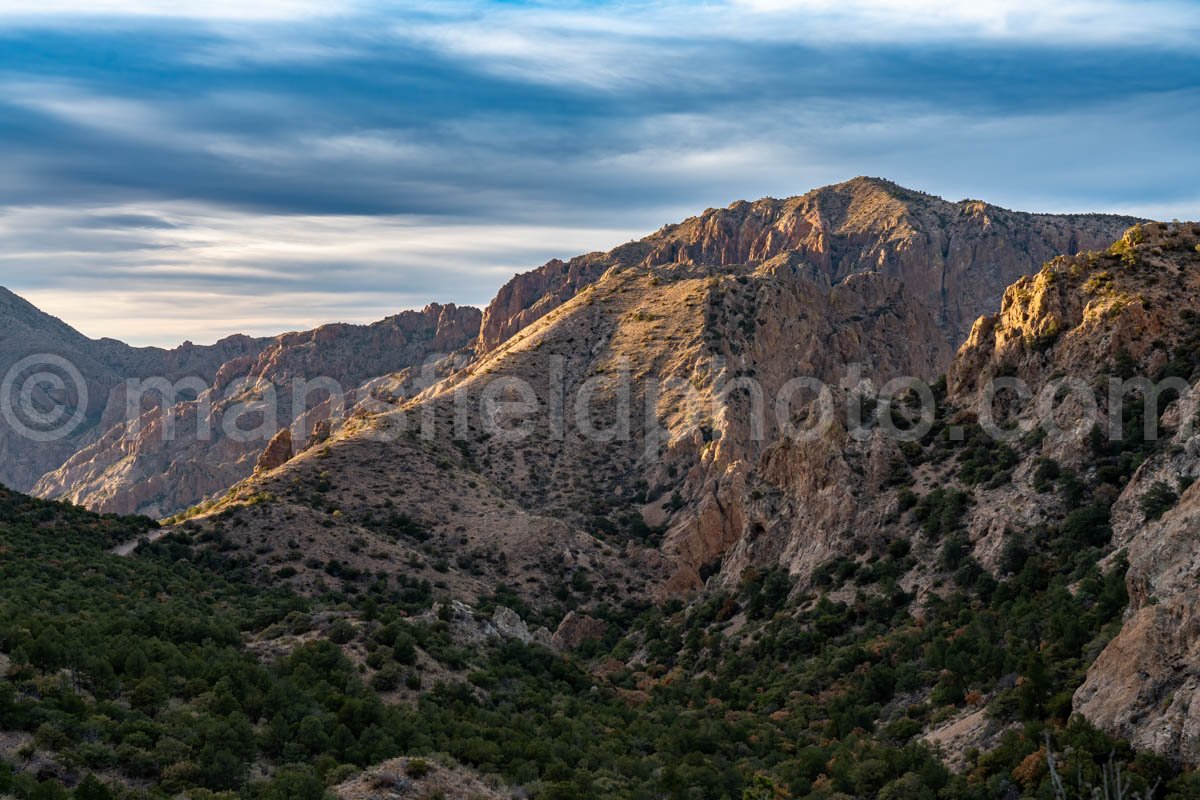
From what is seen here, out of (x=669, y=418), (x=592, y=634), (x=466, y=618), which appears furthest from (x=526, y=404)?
(x=466, y=618)

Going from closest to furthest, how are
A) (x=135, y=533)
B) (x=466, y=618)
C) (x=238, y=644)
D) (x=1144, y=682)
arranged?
(x=1144, y=682) → (x=238, y=644) → (x=466, y=618) → (x=135, y=533)

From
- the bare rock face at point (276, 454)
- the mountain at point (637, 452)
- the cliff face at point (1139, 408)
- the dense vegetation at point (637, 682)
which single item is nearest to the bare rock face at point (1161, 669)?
the cliff face at point (1139, 408)

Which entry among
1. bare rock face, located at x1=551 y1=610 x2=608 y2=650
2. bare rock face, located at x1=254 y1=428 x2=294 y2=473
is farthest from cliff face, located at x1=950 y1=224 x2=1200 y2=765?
bare rock face, located at x1=254 y1=428 x2=294 y2=473

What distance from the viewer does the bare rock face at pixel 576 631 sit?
283ft

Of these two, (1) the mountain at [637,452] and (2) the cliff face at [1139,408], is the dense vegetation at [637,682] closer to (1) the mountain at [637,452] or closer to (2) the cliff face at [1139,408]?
(2) the cliff face at [1139,408]

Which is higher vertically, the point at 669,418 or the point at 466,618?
the point at 669,418

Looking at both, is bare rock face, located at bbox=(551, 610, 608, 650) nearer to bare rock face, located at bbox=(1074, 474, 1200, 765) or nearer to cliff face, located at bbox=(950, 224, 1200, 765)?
cliff face, located at bbox=(950, 224, 1200, 765)

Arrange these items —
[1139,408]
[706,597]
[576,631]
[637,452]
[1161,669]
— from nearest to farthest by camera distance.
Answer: [1161,669], [1139,408], [706,597], [576,631], [637,452]

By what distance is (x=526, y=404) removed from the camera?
142375mm

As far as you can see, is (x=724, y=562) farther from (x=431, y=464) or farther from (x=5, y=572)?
(x=5, y=572)

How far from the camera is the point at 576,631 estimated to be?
8769cm

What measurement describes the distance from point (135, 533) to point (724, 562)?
179ft

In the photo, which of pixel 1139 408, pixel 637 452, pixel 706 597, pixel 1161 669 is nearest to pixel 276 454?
pixel 637 452

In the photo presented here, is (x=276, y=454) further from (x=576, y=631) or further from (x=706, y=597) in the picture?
(x=706, y=597)
